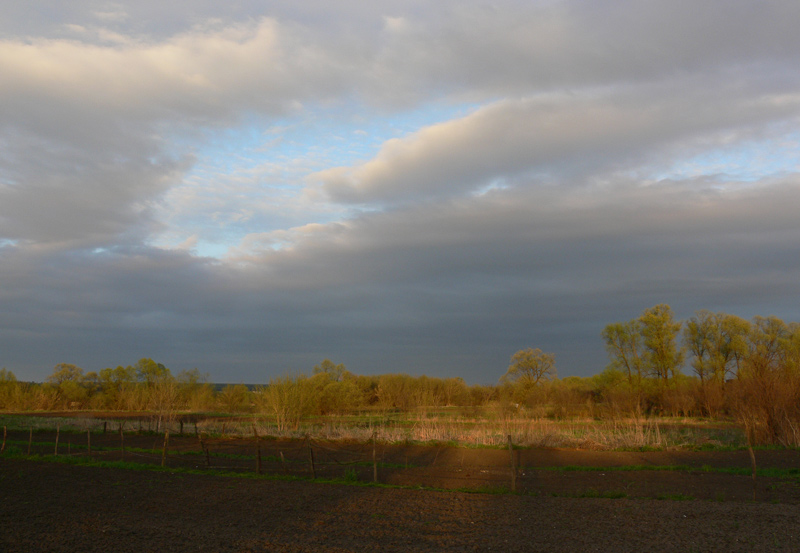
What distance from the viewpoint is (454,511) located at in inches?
424

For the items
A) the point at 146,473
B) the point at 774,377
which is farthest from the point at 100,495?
the point at 774,377

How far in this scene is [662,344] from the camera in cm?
4438

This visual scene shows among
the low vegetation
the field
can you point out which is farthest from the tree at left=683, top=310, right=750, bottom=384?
the field

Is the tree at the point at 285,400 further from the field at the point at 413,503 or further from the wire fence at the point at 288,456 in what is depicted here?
the field at the point at 413,503

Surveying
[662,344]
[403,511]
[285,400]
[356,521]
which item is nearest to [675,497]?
[403,511]

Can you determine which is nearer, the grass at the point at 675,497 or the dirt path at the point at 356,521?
the dirt path at the point at 356,521

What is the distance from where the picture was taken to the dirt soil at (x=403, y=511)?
825cm

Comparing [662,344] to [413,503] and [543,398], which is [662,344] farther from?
[413,503]

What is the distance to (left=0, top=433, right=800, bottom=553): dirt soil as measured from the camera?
8250mm

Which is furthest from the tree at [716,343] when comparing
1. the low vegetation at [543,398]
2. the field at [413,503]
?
the field at [413,503]

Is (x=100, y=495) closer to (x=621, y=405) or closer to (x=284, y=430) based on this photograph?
(x=284, y=430)

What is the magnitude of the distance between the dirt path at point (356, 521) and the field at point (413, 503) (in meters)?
0.04

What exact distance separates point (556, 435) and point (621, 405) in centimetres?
2200

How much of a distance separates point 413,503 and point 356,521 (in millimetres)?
2035
